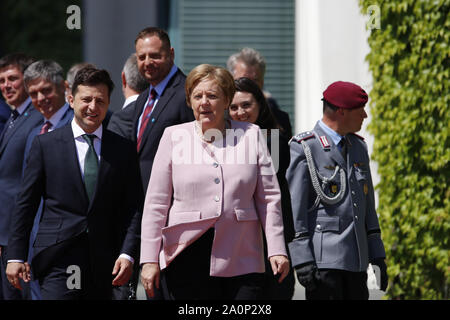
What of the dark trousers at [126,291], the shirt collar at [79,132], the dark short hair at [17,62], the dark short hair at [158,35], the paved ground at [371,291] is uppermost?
the dark short hair at [158,35]

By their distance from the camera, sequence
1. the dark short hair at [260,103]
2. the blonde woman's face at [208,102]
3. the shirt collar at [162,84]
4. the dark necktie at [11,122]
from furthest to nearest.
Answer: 1. the dark necktie at [11,122]
2. the dark short hair at [260,103]
3. the shirt collar at [162,84]
4. the blonde woman's face at [208,102]

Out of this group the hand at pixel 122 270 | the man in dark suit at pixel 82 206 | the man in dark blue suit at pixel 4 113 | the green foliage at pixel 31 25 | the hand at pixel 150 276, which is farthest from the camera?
the green foliage at pixel 31 25

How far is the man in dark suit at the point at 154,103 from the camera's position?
589 centimetres

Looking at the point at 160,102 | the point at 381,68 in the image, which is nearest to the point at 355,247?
the point at 160,102

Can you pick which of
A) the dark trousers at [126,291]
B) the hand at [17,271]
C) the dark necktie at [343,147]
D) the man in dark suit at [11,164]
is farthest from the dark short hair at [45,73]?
the dark necktie at [343,147]

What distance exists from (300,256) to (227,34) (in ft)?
20.0

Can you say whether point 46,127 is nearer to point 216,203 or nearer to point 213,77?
point 213,77

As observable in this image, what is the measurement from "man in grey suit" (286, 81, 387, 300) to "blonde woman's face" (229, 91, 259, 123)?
1.99 ft

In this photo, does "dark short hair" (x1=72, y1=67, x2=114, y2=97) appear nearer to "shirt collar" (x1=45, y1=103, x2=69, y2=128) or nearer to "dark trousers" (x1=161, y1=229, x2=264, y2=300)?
Answer: "shirt collar" (x1=45, y1=103, x2=69, y2=128)

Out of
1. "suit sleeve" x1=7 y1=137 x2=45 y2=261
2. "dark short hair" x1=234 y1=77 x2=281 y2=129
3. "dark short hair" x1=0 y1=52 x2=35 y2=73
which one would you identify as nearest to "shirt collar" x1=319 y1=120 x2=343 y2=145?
"dark short hair" x1=234 y1=77 x2=281 y2=129

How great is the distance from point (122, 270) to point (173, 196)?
0.59m

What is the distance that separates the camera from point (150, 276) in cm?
477

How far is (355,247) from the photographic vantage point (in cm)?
552

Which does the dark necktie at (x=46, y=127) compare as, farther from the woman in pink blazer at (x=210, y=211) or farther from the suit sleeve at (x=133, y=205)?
the woman in pink blazer at (x=210, y=211)
